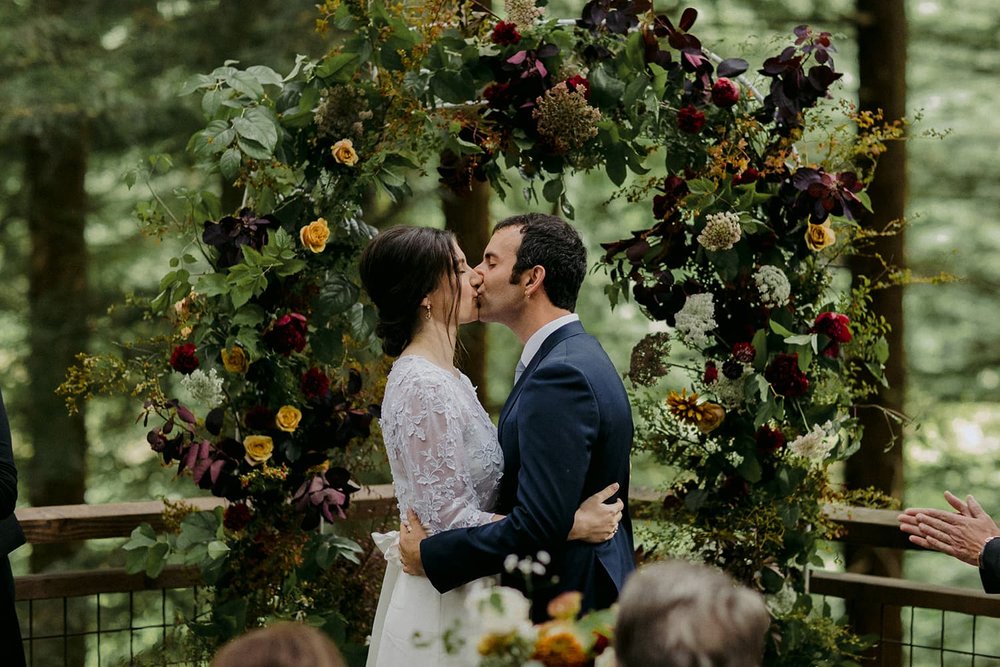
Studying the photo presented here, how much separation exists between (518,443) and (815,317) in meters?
1.44

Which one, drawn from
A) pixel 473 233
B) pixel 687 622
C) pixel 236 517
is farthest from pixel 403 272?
pixel 473 233

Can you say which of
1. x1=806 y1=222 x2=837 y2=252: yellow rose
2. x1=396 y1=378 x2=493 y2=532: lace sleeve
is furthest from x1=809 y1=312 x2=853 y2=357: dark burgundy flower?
x1=396 y1=378 x2=493 y2=532: lace sleeve

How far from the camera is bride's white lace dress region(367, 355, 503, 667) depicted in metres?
2.43

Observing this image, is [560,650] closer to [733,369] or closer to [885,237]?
[733,369]

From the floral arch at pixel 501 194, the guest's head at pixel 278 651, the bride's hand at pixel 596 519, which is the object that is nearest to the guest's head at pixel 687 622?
the guest's head at pixel 278 651

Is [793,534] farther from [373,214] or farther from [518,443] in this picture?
[373,214]

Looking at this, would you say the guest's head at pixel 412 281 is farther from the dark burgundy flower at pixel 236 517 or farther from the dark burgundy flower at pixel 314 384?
the dark burgundy flower at pixel 236 517

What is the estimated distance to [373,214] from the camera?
7.31 metres

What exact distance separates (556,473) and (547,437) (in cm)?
8

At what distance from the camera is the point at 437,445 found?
242 cm

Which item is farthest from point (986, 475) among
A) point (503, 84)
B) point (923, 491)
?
point (503, 84)

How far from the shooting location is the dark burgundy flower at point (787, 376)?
3.38 metres

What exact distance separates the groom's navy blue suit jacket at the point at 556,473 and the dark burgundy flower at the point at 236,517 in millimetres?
1059

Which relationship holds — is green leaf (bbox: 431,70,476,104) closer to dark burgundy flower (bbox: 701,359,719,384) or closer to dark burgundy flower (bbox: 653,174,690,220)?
dark burgundy flower (bbox: 653,174,690,220)
